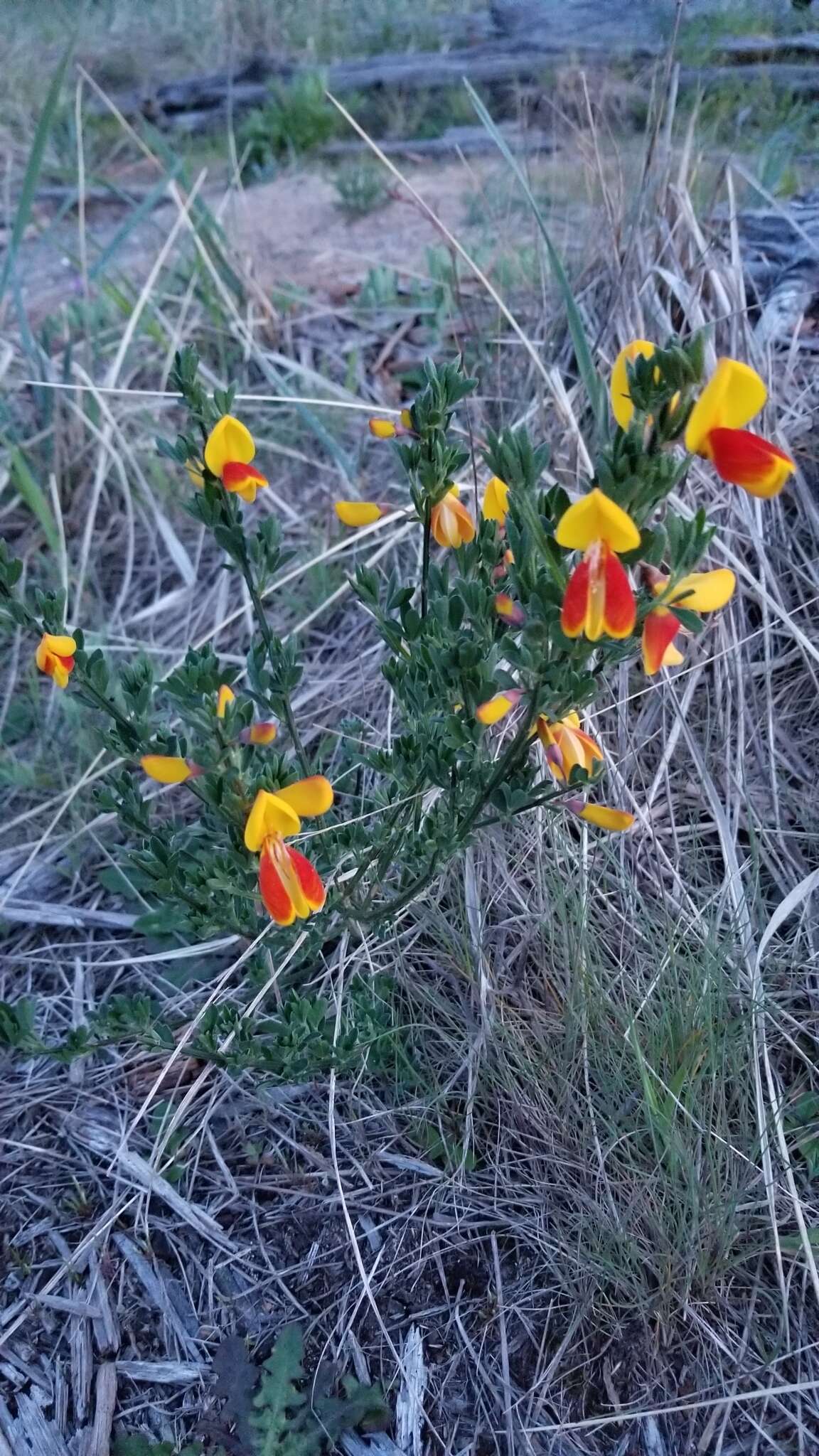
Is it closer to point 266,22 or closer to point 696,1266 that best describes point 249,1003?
point 696,1266

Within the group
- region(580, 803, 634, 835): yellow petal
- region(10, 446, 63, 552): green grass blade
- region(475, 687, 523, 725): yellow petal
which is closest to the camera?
region(475, 687, 523, 725): yellow petal

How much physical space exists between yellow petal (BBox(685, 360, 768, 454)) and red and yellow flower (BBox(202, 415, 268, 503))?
50 cm

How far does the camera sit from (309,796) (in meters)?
1.21

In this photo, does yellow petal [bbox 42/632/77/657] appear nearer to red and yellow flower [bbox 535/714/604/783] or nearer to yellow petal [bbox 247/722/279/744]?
yellow petal [bbox 247/722/279/744]

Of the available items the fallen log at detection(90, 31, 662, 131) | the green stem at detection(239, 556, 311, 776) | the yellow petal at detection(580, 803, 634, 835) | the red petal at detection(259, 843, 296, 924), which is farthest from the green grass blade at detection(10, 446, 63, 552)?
the fallen log at detection(90, 31, 662, 131)

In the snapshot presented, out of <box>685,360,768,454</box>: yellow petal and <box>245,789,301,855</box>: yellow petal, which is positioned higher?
<box>685,360,768,454</box>: yellow petal

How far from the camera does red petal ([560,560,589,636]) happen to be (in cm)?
94

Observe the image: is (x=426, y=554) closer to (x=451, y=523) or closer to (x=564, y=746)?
(x=451, y=523)

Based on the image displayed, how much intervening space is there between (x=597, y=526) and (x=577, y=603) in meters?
0.07

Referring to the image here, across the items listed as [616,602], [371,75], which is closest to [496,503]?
[616,602]

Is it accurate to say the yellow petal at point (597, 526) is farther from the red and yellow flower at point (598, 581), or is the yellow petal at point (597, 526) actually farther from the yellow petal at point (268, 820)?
the yellow petal at point (268, 820)

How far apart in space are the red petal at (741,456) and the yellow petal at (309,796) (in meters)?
0.54

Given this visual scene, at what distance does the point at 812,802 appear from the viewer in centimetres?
179

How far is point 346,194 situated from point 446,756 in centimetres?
296
